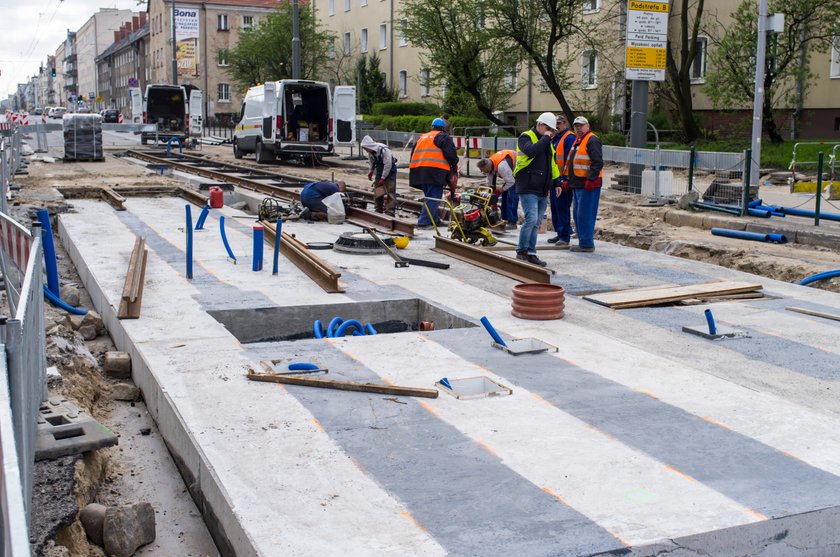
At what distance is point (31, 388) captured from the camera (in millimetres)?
4777

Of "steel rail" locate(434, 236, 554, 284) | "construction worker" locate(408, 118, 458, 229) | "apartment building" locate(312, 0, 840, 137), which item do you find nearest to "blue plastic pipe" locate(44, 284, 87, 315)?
"steel rail" locate(434, 236, 554, 284)

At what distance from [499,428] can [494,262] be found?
6.28 meters

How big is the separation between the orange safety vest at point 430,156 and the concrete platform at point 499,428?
15.9 ft

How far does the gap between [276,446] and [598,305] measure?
510cm

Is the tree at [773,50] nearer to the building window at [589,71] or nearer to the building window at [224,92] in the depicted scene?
the building window at [589,71]

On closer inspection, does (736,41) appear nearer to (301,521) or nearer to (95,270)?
(95,270)

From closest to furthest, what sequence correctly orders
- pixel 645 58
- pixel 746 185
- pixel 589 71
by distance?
1. pixel 746 185
2. pixel 645 58
3. pixel 589 71

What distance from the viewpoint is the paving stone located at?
459 centimetres

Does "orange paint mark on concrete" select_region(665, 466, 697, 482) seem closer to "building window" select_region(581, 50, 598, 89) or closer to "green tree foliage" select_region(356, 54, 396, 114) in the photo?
"building window" select_region(581, 50, 598, 89)

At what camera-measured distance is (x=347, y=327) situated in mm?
9000

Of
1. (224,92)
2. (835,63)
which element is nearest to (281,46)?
(224,92)

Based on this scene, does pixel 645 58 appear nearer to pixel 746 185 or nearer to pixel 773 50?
pixel 746 185

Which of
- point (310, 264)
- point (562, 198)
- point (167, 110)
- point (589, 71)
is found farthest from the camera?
point (167, 110)

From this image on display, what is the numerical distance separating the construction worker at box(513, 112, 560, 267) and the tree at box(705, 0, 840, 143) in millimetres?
17879
